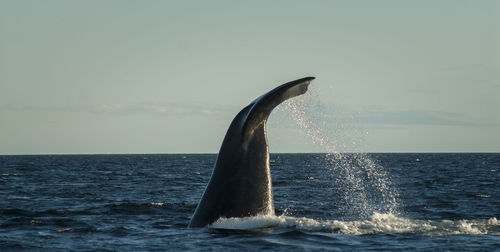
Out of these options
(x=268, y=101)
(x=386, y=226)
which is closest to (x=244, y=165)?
(x=268, y=101)

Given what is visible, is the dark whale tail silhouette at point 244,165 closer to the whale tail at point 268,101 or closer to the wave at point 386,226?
the whale tail at point 268,101

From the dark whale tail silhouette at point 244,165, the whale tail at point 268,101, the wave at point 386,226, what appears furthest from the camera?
the wave at point 386,226

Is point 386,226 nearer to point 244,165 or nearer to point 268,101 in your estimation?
point 244,165

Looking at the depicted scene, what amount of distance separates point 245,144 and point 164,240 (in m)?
2.66

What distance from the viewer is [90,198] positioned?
23562 mm

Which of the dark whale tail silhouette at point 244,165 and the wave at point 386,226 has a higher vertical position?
the dark whale tail silhouette at point 244,165

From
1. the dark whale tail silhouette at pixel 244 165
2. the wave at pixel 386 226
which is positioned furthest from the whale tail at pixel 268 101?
the wave at pixel 386 226

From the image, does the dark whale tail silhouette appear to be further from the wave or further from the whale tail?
the wave

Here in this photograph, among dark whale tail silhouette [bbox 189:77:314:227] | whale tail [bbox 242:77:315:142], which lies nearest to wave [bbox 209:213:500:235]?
dark whale tail silhouette [bbox 189:77:314:227]

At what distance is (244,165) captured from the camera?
29.9 feet

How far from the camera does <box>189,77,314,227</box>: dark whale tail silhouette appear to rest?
905 cm

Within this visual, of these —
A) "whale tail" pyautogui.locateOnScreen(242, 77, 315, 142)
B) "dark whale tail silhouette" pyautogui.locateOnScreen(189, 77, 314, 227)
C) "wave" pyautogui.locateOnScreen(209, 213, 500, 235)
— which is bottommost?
"wave" pyautogui.locateOnScreen(209, 213, 500, 235)

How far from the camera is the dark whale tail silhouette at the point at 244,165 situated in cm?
905

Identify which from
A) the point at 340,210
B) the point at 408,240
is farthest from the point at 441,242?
the point at 340,210
